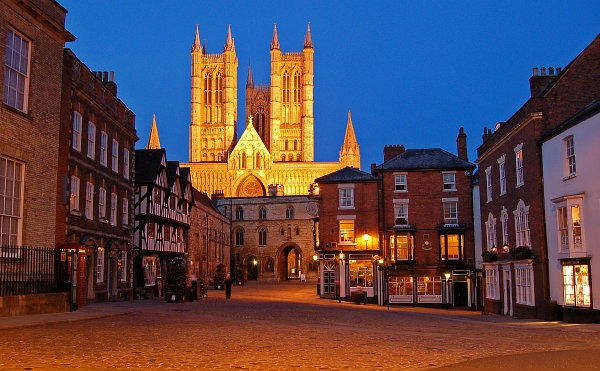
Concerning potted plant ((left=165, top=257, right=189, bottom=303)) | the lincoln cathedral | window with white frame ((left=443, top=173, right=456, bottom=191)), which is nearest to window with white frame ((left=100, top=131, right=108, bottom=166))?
potted plant ((left=165, top=257, right=189, bottom=303))

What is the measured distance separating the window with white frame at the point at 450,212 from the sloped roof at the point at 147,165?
63.2 feet

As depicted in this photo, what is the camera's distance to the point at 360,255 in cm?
4222

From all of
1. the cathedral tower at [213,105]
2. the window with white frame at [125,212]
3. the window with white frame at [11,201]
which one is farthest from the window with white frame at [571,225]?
the cathedral tower at [213,105]

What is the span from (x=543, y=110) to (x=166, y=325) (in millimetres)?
16472

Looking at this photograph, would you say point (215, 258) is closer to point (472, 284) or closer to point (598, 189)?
point (472, 284)

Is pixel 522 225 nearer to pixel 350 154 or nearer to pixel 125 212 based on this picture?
pixel 125 212

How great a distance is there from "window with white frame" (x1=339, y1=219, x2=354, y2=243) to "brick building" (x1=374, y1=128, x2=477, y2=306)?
7.23ft

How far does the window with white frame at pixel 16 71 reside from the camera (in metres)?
18.9

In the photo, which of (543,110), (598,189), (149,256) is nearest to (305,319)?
(598,189)

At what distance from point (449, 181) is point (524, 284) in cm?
1628

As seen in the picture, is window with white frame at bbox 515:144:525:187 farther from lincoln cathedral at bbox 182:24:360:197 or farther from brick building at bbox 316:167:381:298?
lincoln cathedral at bbox 182:24:360:197

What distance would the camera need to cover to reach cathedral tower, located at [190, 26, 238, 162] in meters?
126

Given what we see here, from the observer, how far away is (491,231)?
3184 centimetres

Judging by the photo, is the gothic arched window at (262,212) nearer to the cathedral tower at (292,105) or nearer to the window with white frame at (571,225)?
the cathedral tower at (292,105)
